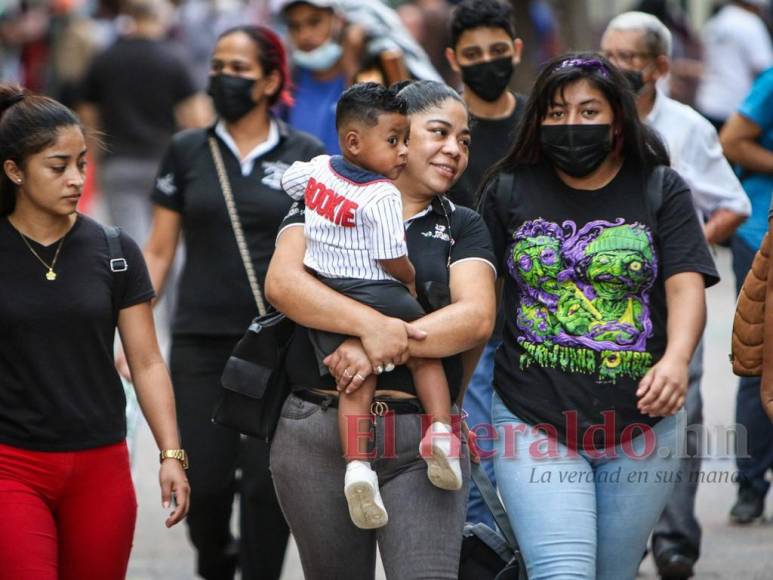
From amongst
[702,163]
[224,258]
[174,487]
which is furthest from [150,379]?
[702,163]

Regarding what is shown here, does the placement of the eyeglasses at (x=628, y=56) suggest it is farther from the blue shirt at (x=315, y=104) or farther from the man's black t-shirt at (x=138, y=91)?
the man's black t-shirt at (x=138, y=91)

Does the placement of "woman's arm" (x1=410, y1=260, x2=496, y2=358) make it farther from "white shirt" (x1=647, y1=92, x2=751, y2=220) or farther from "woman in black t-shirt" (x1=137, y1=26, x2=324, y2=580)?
"white shirt" (x1=647, y1=92, x2=751, y2=220)

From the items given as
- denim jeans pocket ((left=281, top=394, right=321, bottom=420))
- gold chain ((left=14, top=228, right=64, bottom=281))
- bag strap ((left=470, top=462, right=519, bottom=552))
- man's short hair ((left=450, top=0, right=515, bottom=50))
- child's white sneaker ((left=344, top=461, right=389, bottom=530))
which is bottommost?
bag strap ((left=470, top=462, right=519, bottom=552))

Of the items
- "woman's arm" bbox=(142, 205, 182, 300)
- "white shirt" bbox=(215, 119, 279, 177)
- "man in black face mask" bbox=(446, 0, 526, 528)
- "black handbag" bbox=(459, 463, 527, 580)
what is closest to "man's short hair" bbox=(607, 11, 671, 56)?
"man in black face mask" bbox=(446, 0, 526, 528)

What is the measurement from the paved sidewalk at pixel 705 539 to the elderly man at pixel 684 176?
1.33 feet

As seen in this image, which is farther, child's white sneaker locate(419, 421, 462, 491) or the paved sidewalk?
the paved sidewalk

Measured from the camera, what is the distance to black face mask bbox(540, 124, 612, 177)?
4984mm

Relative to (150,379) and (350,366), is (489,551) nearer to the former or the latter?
(350,366)

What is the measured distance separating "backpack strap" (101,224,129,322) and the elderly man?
96.2 inches

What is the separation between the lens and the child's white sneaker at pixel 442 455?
447 centimetres

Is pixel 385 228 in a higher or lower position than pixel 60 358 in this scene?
higher

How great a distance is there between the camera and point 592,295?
195 inches

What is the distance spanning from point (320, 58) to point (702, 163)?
2061mm

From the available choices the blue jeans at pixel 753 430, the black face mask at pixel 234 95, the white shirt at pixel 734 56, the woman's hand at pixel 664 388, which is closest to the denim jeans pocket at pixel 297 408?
the woman's hand at pixel 664 388
